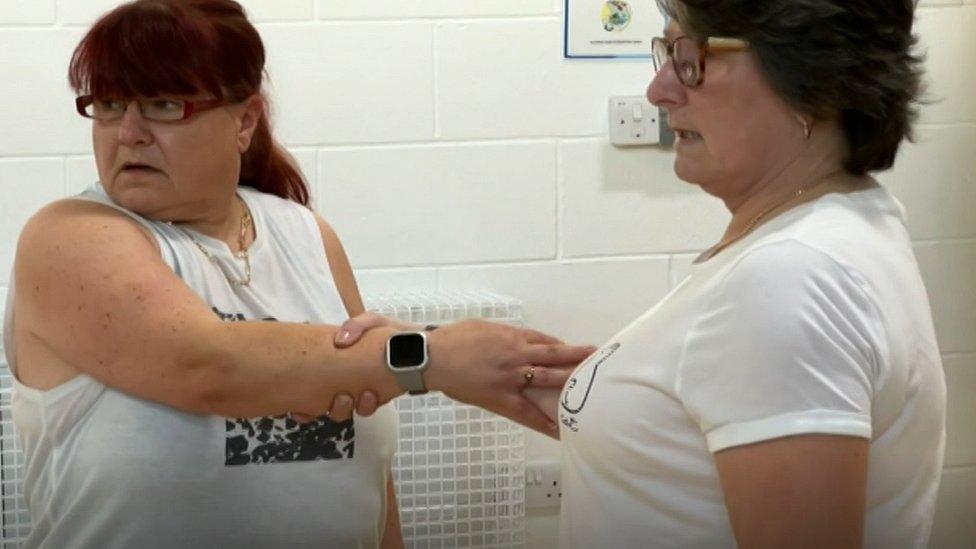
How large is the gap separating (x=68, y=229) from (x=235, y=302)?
0.78 feet

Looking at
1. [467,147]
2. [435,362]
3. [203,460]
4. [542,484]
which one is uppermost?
[467,147]

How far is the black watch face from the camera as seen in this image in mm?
1783

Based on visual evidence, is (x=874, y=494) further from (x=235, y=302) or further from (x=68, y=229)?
(x=68, y=229)

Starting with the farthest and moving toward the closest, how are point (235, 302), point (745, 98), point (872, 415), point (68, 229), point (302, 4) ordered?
point (302, 4) < point (235, 302) < point (68, 229) < point (745, 98) < point (872, 415)

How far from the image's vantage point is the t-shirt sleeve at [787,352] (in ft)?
4.17

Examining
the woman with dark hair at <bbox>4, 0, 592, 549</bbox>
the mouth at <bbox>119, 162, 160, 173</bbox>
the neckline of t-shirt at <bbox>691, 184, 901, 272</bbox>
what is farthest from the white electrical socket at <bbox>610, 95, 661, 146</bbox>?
the neckline of t-shirt at <bbox>691, 184, 901, 272</bbox>

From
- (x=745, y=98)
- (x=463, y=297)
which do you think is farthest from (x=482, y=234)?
(x=745, y=98)

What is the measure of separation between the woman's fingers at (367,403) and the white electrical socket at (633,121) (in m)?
1.35

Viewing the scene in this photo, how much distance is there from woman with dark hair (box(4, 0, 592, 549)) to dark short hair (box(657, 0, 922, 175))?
21.9 inches

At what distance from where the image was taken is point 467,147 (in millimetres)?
2943

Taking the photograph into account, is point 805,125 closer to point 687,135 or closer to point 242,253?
point 687,135

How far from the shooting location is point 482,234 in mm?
2971

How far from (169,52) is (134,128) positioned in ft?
0.36

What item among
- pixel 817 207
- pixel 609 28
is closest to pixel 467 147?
pixel 609 28
